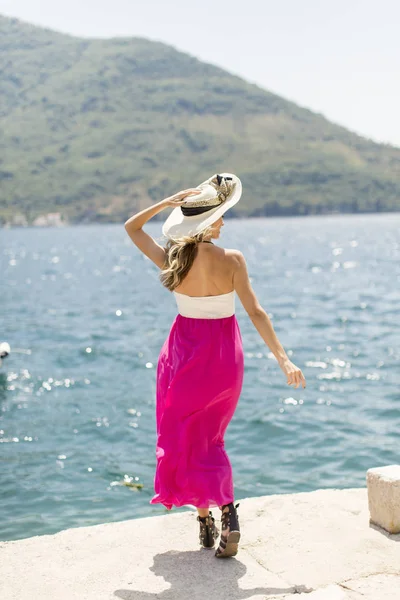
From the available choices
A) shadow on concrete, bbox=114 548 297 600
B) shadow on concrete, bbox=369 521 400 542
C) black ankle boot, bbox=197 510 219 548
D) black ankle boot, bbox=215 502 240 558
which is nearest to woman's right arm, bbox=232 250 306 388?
black ankle boot, bbox=215 502 240 558

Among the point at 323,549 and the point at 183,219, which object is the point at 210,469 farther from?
the point at 183,219

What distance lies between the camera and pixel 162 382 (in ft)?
17.7

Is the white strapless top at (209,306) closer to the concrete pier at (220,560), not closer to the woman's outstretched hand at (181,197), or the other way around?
the woman's outstretched hand at (181,197)

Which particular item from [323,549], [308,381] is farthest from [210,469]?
[308,381]

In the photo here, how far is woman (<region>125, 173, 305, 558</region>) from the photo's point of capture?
5191 mm

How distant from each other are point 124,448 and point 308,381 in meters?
5.67

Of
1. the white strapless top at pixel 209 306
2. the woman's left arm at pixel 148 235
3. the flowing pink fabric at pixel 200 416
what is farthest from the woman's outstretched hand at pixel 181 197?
the flowing pink fabric at pixel 200 416

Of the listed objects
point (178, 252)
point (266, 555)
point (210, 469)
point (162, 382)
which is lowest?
point (266, 555)

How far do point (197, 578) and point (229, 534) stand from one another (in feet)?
1.20

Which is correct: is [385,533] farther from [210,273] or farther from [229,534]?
[210,273]

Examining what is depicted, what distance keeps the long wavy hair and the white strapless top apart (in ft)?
0.52

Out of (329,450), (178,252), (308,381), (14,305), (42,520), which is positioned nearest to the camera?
(178,252)

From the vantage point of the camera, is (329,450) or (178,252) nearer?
(178,252)

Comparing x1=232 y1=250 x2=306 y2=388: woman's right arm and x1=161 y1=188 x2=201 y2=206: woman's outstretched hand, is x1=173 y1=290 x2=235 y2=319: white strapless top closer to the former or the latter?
x1=232 y1=250 x2=306 y2=388: woman's right arm
